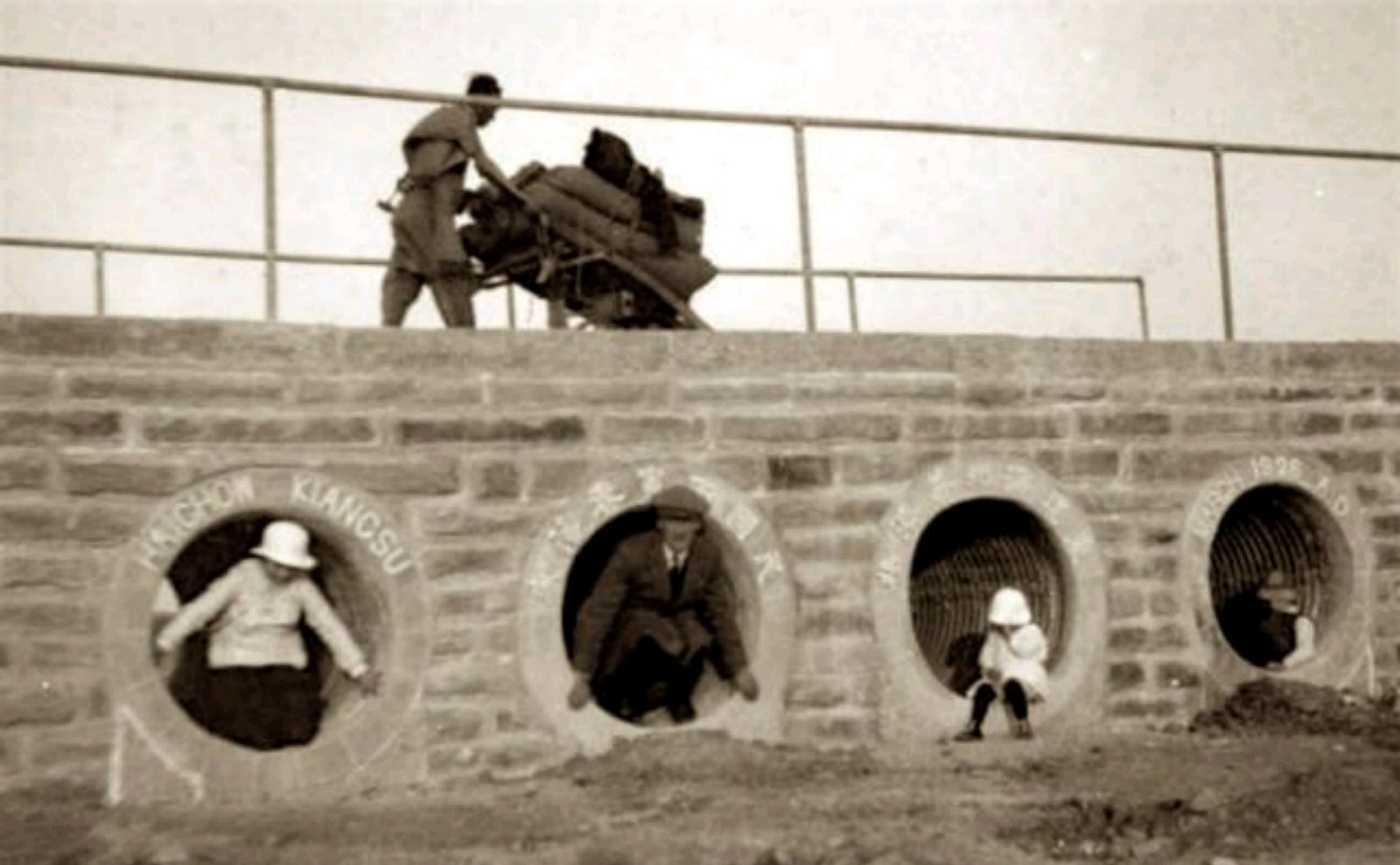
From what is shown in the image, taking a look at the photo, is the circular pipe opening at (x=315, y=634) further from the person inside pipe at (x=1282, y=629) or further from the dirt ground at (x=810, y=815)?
the person inside pipe at (x=1282, y=629)

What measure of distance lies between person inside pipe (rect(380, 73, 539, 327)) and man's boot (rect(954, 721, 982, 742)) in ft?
11.8

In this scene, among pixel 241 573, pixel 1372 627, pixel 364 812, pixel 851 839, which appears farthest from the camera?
pixel 1372 627

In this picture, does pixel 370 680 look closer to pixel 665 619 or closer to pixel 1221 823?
pixel 665 619

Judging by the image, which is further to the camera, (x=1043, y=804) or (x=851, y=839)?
(x=1043, y=804)

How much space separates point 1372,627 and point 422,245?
6.42m

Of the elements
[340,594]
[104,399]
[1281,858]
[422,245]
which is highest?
[422,245]

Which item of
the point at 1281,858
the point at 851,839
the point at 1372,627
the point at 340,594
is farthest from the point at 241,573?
the point at 1372,627

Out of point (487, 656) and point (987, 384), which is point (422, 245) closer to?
point (487, 656)

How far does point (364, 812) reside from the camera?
7914mm

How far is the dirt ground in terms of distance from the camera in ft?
23.6

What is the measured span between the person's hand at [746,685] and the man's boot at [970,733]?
1.25 m

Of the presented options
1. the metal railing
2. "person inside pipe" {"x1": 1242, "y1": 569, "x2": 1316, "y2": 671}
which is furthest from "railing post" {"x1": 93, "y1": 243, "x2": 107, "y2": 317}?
"person inside pipe" {"x1": 1242, "y1": 569, "x2": 1316, "y2": 671}

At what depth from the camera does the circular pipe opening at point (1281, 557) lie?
37.8ft

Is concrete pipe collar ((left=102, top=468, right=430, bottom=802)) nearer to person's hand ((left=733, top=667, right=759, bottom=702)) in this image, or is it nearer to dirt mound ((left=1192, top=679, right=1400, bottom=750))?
person's hand ((left=733, top=667, right=759, bottom=702))
